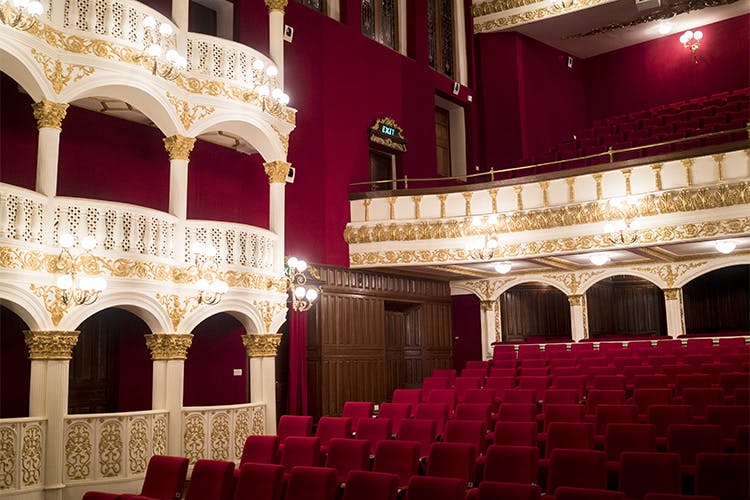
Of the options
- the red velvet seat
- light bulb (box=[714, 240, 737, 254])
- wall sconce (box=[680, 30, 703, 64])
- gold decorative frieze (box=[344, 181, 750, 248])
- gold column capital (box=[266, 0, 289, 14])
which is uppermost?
wall sconce (box=[680, 30, 703, 64])

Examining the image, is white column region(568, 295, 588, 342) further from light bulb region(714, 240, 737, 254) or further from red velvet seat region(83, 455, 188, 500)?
red velvet seat region(83, 455, 188, 500)

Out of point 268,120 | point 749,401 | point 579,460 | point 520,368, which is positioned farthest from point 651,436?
point 268,120

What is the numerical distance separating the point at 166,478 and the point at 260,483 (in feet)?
3.25

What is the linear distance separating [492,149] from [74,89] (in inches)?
417

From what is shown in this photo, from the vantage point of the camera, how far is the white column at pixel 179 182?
29.8 ft

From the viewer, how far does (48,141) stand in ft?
26.2

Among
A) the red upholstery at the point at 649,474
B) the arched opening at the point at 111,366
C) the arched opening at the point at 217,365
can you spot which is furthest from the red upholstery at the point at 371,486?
the arched opening at the point at 217,365

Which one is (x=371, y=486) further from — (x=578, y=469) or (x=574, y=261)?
(x=574, y=261)

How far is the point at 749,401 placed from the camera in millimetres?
6594

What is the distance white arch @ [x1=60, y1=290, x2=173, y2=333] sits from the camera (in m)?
7.96

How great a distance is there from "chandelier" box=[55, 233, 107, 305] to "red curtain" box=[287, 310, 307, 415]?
388 cm

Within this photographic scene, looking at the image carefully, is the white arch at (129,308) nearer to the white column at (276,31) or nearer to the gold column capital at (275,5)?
the white column at (276,31)

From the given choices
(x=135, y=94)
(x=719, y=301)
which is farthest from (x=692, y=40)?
(x=135, y=94)

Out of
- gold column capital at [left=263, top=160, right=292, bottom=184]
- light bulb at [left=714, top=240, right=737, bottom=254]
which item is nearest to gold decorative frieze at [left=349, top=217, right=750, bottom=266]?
light bulb at [left=714, top=240, right=737, bottom=254]
